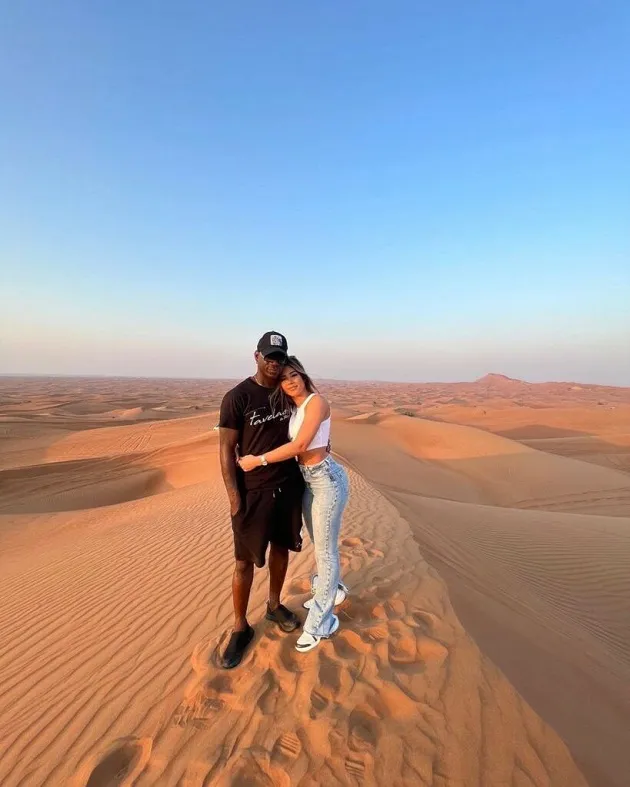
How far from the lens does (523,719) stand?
7.44 ft

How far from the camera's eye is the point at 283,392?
8.68ft

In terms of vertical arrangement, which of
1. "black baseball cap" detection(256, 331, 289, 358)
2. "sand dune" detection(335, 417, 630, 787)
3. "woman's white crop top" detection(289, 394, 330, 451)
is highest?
"black baseball cap" detection(256, 331, 289, 358)

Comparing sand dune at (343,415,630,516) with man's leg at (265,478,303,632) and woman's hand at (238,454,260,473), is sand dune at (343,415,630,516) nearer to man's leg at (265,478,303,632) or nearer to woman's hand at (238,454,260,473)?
man's leg at (265,478,303,632)

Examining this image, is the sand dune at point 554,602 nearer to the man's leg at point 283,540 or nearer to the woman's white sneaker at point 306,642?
the woman's white sneaker at point 306,642

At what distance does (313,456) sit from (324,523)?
0.47 metres

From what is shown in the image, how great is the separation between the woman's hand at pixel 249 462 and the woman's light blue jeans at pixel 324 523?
1.13 feet

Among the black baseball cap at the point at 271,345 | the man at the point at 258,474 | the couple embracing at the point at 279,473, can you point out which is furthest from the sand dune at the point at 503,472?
the black baseball cap at the point at 271,345

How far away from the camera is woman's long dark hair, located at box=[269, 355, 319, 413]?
257 cm

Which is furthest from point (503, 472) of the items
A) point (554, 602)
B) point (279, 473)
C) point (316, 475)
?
point (279, 473)

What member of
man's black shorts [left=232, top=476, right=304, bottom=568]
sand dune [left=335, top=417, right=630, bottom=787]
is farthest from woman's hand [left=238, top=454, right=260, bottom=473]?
sand dune [left=335, top=417, right=630, bottom=787]

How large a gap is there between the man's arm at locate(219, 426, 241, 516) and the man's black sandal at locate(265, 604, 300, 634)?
3.52 feet

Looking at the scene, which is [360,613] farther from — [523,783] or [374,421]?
[374,421]

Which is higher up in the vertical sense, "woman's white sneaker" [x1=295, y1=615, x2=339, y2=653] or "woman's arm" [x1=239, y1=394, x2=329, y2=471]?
"woman's arm" [x1=239, y1=394, x2=329, y2=471]

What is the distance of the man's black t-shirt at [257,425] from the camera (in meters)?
2.62
